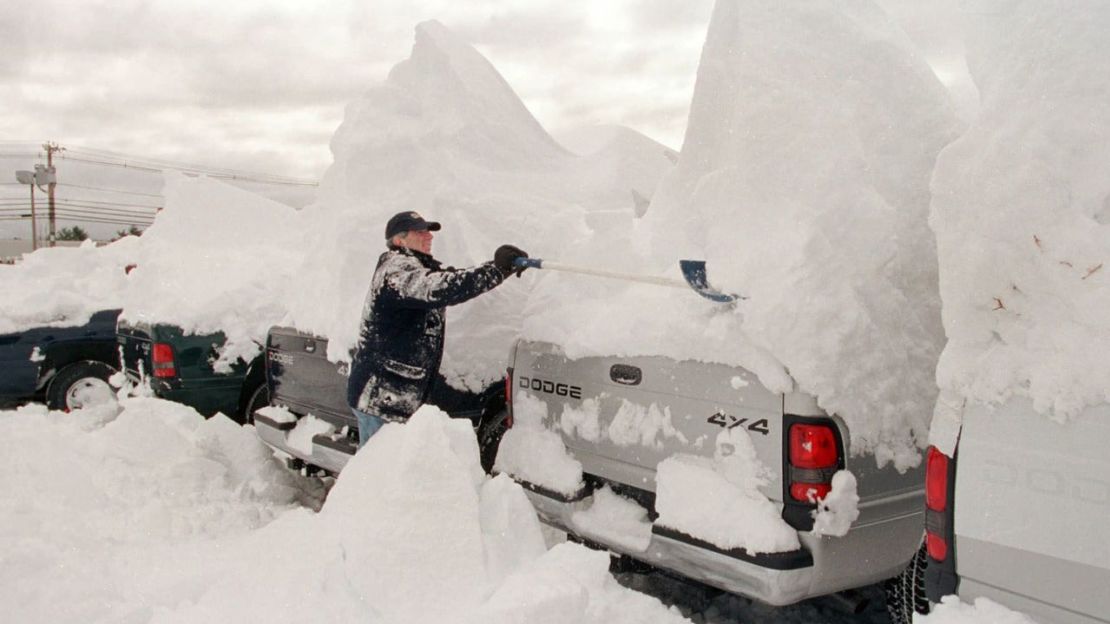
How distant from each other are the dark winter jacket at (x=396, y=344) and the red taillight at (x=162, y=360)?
2.88m

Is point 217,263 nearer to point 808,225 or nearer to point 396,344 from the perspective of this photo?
point 396,344

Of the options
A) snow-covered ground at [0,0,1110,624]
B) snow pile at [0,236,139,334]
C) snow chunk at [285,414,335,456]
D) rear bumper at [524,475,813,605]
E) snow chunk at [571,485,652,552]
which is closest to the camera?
snow-covered ground at [0,0,1110,624]

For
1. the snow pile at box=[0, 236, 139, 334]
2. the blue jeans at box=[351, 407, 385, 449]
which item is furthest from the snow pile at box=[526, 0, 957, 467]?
the snow pile at box=[0, 236, 139, 334]

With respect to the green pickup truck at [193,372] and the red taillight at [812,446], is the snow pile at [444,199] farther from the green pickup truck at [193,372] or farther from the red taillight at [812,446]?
the red taillight at [812,446]

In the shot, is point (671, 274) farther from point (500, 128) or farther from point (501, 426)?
point (500, 128)

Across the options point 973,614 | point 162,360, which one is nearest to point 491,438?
point 973,614

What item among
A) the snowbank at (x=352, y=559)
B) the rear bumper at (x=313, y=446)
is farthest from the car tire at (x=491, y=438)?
the snowbank at (x=352, y=559)

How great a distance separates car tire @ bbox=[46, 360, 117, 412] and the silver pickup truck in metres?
6.99

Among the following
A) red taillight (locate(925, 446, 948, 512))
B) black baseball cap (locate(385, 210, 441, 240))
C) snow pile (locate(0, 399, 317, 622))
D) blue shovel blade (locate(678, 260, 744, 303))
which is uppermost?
black baseball cap (locate(385, 210, 441, 240))

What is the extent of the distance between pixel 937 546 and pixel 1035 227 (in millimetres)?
978

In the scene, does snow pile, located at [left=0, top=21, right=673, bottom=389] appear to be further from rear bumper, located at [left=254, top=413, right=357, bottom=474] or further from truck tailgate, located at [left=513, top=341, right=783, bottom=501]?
truck tailgate, located at [left=513, top=341, right=783, bottom=501]

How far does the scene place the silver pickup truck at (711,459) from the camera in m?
2.91

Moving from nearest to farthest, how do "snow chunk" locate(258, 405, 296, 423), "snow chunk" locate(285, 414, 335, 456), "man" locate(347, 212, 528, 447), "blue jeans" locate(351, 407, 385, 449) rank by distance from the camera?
"man" locate(347, 212, 528, 447) < "blue jeans" locate(351, 407, 385, 449) < "snow chunk" locate(285, 414, 335, 456) < "snow chunk" locate(258, 405, 296, 423)

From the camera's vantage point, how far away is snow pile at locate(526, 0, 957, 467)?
3.00 m
